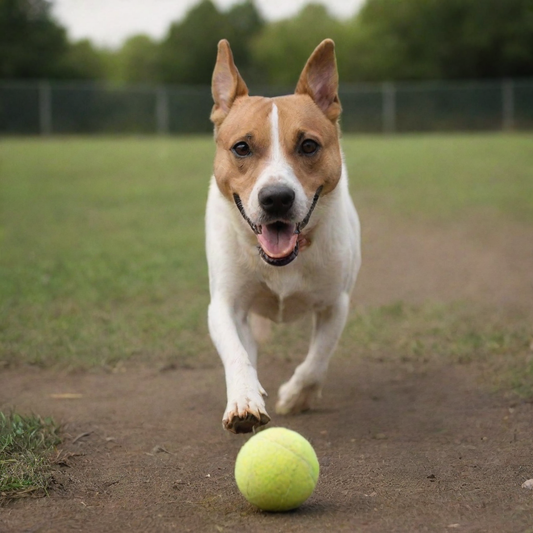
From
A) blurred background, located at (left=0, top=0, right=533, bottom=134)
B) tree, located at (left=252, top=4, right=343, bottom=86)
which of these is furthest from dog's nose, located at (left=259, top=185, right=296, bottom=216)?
tree, located at (left=252, top=4, right=343, bottom=86)

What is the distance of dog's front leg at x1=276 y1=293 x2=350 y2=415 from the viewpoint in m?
4.94

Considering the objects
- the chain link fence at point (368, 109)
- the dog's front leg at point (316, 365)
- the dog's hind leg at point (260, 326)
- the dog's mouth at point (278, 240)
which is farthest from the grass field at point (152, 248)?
the chain link fence at point (368, 109)

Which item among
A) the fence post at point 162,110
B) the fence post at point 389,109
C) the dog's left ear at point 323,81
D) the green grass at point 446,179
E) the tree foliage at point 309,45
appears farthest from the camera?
the tree foliage at point 309,45

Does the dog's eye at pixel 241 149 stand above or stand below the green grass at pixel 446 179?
above

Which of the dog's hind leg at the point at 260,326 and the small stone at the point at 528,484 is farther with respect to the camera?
the dog's hind leg at the point at 260,326

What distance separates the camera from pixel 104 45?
84.9m

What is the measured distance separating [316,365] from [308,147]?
1.29 meters

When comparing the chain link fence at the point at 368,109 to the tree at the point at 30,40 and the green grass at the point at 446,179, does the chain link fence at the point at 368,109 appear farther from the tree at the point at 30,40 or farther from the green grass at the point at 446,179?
the tree at the point at 30,40

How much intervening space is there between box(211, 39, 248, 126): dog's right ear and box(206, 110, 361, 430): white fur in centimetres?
43

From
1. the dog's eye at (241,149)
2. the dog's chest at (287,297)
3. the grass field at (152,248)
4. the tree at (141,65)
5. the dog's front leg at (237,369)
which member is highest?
the tree at (141,65)

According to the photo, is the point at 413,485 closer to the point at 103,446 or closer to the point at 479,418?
the point at 479,418

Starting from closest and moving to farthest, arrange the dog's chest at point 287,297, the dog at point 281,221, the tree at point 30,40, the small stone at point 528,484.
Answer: the small stone at point 528,484 → the dog at point 281,221 → the dog's chest at point 287,297 → the tree at point 30,40

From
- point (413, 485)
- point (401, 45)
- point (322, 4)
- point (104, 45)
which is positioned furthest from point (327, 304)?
point (104, 45)

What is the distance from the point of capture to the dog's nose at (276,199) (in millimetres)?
4109
